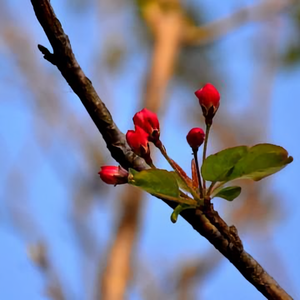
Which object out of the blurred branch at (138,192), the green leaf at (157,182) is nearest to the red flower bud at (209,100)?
the green leaf at (157,182)

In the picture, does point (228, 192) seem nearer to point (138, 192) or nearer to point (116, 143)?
point (116, 143)

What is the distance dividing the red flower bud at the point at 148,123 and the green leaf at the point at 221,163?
0.10 m

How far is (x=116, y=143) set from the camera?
692 millimetres

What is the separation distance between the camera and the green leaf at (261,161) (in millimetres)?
652

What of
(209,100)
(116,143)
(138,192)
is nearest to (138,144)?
(116,143)

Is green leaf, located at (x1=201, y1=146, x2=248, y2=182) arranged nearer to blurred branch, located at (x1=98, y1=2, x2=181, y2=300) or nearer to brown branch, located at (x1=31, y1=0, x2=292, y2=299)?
brown branch, located at (x1=31, y1=0, x2=292, y2=299)

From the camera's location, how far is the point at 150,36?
15.6ft

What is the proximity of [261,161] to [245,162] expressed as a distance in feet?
0.06

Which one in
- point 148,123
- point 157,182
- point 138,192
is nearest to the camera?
point 157,182

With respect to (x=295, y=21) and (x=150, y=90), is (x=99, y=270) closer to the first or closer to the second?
(x=150, y=90)

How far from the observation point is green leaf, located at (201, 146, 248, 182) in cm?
65

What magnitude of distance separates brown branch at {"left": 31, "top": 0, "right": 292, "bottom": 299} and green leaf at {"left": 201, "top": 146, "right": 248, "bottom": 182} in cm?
4

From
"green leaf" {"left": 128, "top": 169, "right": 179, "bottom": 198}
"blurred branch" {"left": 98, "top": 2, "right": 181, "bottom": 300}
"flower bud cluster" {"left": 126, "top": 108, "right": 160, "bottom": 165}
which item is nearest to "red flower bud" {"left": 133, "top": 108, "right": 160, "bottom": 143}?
"flower bud cluster" {"left": 126, "top": 108, "right": 160, "bottom": 165}

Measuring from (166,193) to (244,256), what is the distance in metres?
0.11
